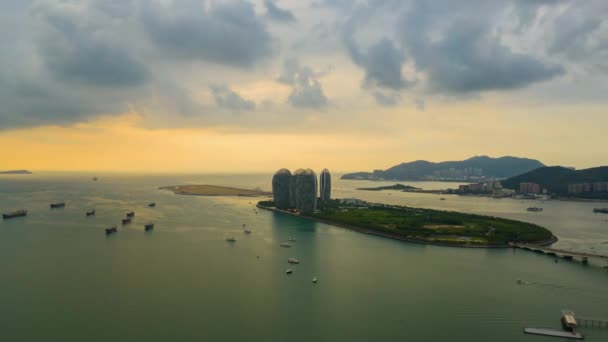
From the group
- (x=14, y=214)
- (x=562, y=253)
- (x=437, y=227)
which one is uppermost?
(x=14, y=214)

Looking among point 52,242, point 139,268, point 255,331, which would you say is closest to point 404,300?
point 255,331

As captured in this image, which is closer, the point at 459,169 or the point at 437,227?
the point at 437,227

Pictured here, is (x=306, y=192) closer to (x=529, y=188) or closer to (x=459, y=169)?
(x=529, y=188)

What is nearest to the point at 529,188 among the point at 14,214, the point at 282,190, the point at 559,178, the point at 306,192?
the point at 559,178

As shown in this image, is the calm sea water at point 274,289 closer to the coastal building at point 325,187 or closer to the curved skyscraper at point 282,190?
the curved skyscraper at point 282,190

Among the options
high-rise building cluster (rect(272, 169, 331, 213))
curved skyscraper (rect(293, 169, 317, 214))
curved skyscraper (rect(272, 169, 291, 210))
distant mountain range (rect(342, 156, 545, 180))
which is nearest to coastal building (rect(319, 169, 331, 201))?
high-rise building cluster (rect(272, 169, 331, 213))

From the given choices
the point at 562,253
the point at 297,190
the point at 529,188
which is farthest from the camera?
the point at 529,188

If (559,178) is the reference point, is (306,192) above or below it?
below

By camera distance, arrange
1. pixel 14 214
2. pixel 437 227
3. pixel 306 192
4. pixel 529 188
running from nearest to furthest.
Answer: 1. pixel 437 227
2. pixel 14 214
3. pixel 306 192
4. pixel 529 188
